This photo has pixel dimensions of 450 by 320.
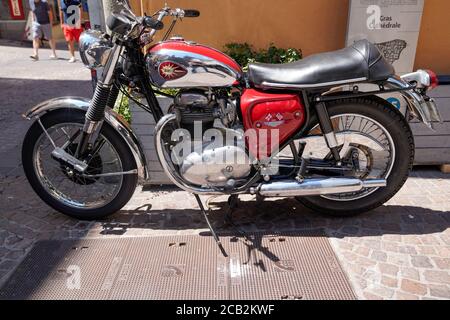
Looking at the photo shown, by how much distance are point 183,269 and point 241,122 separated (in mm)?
1075

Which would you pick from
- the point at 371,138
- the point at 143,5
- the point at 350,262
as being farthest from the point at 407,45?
the point at 143,5

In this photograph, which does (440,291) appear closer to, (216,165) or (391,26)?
(216,165)

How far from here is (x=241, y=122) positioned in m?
2.95

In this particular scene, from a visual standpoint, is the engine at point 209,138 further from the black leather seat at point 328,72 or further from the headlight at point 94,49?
the headlight at point 94,49

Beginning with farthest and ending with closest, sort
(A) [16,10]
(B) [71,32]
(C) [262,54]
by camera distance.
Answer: (A) [16,10] → (B) [71,32] → (C) [262,54]

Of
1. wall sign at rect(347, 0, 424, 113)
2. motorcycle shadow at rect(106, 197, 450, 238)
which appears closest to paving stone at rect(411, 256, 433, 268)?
motorcycle shadow at rect(106, 197, 450, 238)

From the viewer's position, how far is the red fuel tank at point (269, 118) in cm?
285

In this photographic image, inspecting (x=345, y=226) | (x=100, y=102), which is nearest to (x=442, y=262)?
(x=345, y=226)

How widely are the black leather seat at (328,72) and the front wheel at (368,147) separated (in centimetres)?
23

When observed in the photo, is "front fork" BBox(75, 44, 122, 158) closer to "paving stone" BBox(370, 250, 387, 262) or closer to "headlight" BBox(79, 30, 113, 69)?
"headlight" BBox(79, 30, 113, 69)

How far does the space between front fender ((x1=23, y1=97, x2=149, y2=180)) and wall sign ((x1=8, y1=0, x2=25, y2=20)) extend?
11.9 meters

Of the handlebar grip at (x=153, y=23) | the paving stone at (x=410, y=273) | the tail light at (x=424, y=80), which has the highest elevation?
the handlebar grip at (x=153, y=23)

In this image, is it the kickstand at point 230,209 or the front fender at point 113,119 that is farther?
the kickstand at point 230,209

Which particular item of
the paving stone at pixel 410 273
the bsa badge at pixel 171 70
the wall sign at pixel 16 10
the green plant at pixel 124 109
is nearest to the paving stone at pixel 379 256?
the paving stone at pixel 410 273
